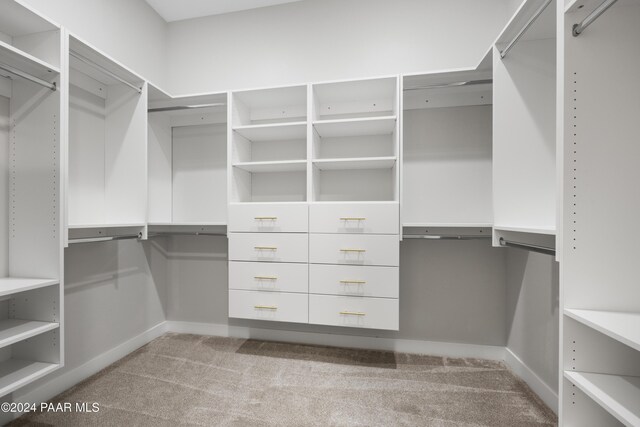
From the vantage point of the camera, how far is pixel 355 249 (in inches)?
74.9

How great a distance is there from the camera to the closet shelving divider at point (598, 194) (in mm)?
973

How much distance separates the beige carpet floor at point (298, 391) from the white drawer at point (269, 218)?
3.21 ft

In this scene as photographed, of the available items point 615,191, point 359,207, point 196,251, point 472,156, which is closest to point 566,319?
point 615,191

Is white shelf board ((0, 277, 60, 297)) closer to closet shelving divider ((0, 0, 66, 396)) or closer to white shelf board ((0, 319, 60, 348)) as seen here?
closet shelving divider ((0, 0, 66, 396))

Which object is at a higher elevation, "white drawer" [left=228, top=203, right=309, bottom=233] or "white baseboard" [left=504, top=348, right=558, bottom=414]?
"white drawer" [left=228, top=203, right=309, bottom=233]

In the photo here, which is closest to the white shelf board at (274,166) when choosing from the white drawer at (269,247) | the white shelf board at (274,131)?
the white shelf board at (274,131)

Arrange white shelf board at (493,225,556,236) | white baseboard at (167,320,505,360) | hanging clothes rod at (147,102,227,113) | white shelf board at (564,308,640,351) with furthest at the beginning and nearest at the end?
hanging clothes rod at (147,102,227,113)
white baseboard at (167,320,505,360)
white shelf board at (493,225,556,236)
white shelf board at (564,308,640,351)

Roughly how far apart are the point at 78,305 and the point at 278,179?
1.61 m

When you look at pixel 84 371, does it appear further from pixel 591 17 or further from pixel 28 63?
pixel 591 17

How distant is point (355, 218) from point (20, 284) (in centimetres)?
173

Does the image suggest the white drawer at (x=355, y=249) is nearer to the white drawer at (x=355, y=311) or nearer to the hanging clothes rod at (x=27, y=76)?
the white drawer at (x=355, y=311)

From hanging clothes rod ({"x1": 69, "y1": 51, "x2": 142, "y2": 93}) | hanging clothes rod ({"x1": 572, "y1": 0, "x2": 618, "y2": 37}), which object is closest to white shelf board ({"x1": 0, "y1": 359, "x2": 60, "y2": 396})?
hanging clothes rod ({"x1": 69, "y1": 51, "x2": 142, "y2": 93})

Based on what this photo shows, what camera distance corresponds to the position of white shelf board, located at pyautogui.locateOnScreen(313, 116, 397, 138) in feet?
6.37

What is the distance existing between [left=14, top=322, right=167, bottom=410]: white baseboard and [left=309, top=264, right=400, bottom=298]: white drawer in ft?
5.03
